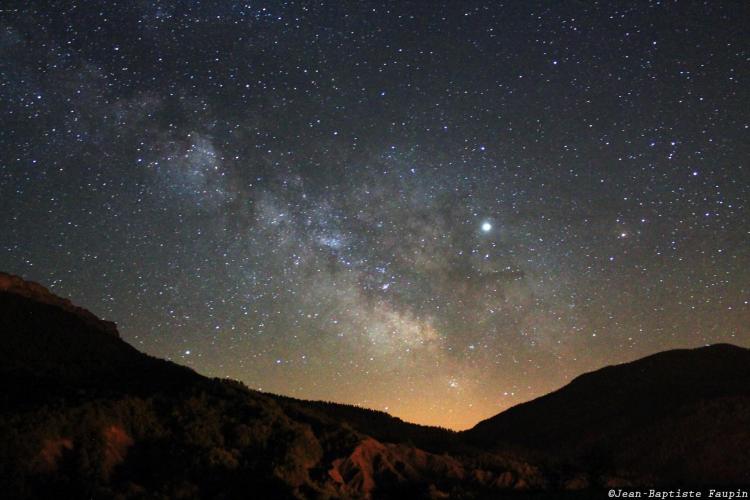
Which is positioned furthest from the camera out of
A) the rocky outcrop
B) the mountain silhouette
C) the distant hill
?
the rocky outcrop

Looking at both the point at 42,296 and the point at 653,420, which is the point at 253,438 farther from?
the point at 653,420

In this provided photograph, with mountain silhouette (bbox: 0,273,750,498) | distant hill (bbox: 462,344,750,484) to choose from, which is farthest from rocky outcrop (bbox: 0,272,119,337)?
distant hill (bbox: 462,344,750,484)

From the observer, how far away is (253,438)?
2236 cm

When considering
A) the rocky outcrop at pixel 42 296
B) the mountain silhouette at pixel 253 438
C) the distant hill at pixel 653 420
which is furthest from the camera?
the rocky outcrop at pixel 42 296

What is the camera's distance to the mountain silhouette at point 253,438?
57.7ft

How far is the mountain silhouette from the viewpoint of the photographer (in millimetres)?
17578

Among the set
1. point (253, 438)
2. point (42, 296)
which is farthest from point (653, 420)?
point (42, 296)

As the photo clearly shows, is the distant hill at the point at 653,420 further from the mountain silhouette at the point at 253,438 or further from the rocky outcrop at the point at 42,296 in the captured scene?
the rocky outcrop at the point at 42,296

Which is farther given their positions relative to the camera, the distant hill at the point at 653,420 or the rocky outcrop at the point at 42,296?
the rocky outcrop at the point at 42,296

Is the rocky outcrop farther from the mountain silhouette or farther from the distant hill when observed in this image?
the distant hill

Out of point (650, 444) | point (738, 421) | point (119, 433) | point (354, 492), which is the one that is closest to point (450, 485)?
point (354, 492)

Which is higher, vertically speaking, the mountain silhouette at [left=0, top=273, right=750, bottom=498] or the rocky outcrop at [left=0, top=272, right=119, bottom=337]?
the rocky outcrop at [left=0, top=272, right=119, bottom=337]

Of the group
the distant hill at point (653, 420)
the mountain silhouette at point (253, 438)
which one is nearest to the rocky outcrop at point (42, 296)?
the mountain silhouette at point (253, 438)

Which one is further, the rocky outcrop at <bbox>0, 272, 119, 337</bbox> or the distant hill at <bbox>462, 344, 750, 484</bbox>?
the rocky outcrop at <bbox>0, 272, 119, 337</bbox>
